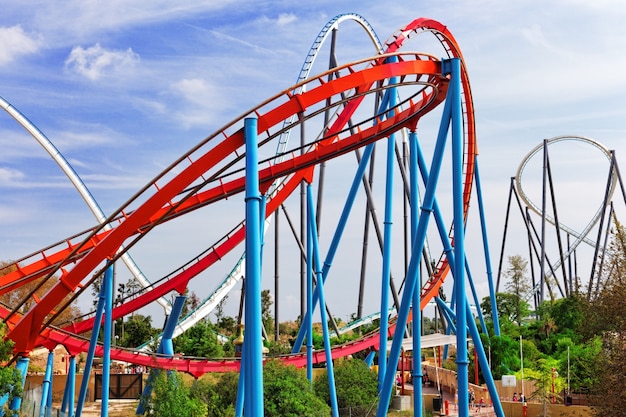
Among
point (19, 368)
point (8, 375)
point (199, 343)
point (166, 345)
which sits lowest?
point (8, 375)

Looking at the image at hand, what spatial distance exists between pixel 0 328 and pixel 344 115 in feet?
29.8

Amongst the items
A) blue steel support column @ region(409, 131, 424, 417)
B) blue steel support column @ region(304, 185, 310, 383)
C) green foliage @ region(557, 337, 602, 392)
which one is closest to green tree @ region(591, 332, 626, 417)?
blue steel support column @ region(409, 131, 424, 417)

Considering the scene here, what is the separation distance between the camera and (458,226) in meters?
14.2

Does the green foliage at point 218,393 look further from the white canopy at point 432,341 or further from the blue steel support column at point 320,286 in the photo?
the white canopy at point 432,341

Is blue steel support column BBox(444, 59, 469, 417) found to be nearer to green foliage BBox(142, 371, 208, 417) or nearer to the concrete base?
green foliage BBox(142, 371, 208, 417)

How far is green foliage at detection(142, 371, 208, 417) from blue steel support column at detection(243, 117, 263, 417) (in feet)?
20.2

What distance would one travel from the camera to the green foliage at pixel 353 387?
67.9ft

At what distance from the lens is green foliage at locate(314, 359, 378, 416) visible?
20.7 metres

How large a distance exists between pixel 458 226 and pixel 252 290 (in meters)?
4.71

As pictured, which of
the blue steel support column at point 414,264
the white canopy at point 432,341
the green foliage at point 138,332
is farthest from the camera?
the green foliage at point 138,332

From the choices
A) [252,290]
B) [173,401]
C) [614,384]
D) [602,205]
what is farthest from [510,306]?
[252,290]

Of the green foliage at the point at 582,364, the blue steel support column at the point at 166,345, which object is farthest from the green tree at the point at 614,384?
the blue steel support column at the point at 166,345

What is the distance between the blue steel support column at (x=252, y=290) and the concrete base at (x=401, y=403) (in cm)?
1335

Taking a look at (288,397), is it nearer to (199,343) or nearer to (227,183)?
(227,183)
